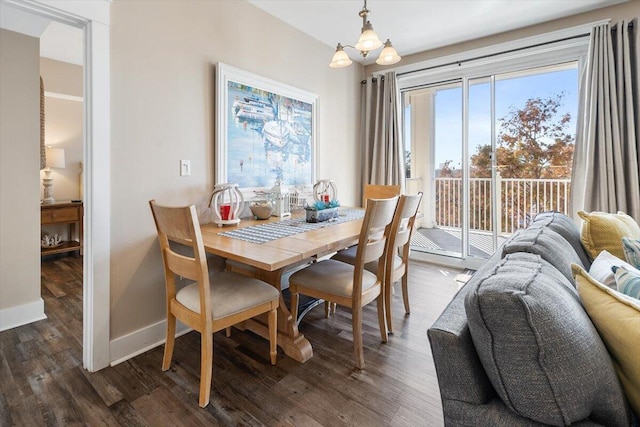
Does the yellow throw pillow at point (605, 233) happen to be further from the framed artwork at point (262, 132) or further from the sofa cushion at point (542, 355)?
the framed artwork at point (262, 132)

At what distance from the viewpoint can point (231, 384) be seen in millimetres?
1699

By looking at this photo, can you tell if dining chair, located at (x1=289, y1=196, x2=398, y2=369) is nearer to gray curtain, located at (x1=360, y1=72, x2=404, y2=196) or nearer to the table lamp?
gray curtain, located at (x1=360, y1=72, x2=404, y2=196)

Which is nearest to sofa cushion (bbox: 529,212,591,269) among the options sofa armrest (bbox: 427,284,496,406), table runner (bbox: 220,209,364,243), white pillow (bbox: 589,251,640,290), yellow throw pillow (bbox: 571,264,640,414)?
white pillow (bbox: 589,251,640,290)

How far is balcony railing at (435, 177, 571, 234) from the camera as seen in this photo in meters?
3.71

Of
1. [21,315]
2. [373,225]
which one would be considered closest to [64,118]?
[21,315]

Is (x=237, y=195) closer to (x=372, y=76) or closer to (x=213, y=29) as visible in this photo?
(x=213, y=29)

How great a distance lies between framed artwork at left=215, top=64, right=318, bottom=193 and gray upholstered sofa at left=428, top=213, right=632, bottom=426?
2056 mm

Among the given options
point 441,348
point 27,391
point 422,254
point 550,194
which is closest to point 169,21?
point 27,391

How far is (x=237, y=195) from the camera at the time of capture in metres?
2.32

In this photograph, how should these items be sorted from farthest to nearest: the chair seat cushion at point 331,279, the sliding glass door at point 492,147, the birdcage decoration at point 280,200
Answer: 1. the sliding glass door at point 492,147
2. the birdcage decoration at point 280,200
3. the chair seat cushion at point 331,279

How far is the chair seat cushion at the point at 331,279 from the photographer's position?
188cm

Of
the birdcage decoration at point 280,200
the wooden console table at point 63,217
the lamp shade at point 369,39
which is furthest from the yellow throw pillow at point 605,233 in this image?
the wooden console table at point 63,217

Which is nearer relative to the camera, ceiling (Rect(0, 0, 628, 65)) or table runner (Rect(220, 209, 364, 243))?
table runner (Rect(220, 209, 364, 243))

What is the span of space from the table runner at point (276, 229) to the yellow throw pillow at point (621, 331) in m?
1.42
